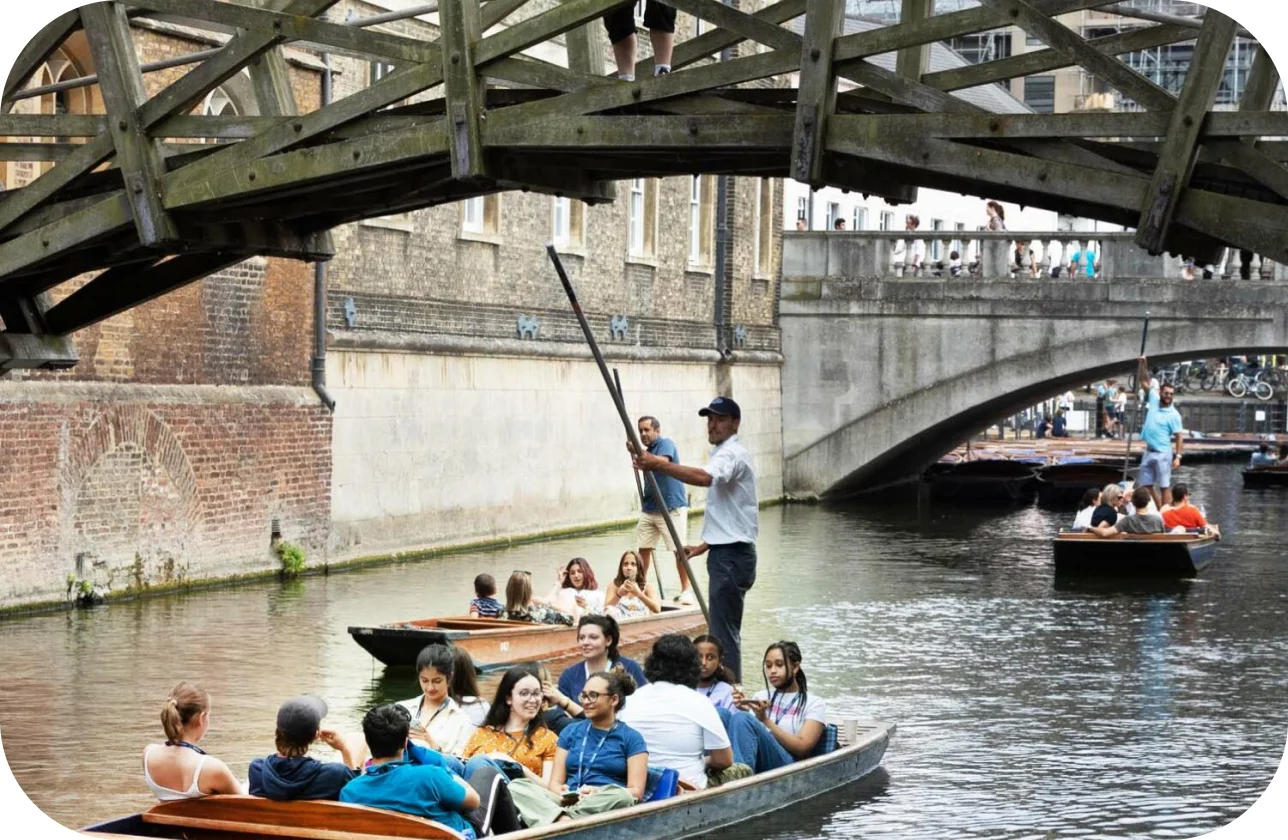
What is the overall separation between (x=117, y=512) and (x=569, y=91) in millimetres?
9639

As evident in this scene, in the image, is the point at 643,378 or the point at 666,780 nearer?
the point at 666,780

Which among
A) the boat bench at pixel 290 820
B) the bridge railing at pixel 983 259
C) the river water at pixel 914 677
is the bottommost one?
the river water at pixel 914 677

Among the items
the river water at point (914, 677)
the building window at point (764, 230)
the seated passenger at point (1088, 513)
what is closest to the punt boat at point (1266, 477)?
the building window at point (764, 230)

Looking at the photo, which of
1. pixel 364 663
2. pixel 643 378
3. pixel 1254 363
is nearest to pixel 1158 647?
pixel 364 663

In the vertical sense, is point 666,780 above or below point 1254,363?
below

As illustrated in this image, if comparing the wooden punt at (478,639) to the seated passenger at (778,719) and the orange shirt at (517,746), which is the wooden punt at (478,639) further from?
the orange shirt at (517,746)

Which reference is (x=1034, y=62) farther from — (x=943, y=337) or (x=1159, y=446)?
(x=943, y=337)

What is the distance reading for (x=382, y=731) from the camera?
7.41 m

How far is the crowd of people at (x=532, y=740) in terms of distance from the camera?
24.6 feet

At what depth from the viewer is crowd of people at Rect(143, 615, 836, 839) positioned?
24.6ft

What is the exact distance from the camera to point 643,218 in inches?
1091

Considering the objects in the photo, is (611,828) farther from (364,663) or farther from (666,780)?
A: (364,663)

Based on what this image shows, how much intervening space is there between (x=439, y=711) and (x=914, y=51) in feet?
10.3

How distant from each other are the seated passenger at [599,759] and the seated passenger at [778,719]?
1.08m
